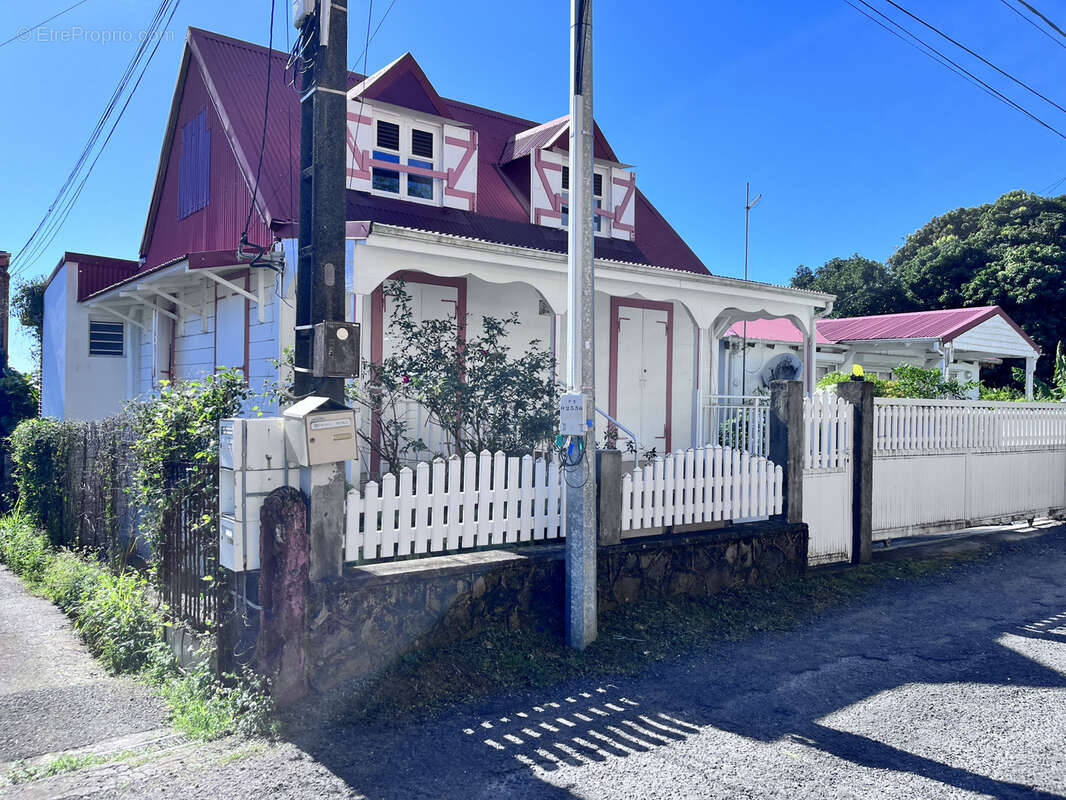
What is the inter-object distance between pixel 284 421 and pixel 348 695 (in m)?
1.63

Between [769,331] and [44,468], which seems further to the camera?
[769,331]

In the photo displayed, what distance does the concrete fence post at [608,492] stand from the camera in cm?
595

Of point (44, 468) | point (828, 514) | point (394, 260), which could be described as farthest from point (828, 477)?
point (44, 468)

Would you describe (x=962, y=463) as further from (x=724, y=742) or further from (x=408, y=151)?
(x=408, y=151)

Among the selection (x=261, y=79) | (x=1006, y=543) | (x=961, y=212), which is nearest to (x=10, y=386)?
(x=261, y=79)

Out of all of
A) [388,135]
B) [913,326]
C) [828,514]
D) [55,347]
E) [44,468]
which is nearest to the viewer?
[828,514]

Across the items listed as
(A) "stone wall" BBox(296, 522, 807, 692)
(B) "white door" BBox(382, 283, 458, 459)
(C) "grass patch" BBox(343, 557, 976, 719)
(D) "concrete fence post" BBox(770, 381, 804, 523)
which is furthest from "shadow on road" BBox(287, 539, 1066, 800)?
(B) "white door" BBox(382, 283, 458, 459)

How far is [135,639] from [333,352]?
296 centimetres

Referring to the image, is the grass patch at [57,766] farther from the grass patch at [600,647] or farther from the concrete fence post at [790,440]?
the concrete fence post at [790,440]

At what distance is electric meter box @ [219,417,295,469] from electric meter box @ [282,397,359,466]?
0.06 meters

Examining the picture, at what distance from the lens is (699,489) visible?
6.80m

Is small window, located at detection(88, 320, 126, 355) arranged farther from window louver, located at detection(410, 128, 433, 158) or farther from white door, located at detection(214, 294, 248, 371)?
window louver, located at detection(410, 128, 433, 158)

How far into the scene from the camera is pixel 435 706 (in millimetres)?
4496

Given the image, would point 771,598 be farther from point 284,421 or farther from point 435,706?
point 284,421
